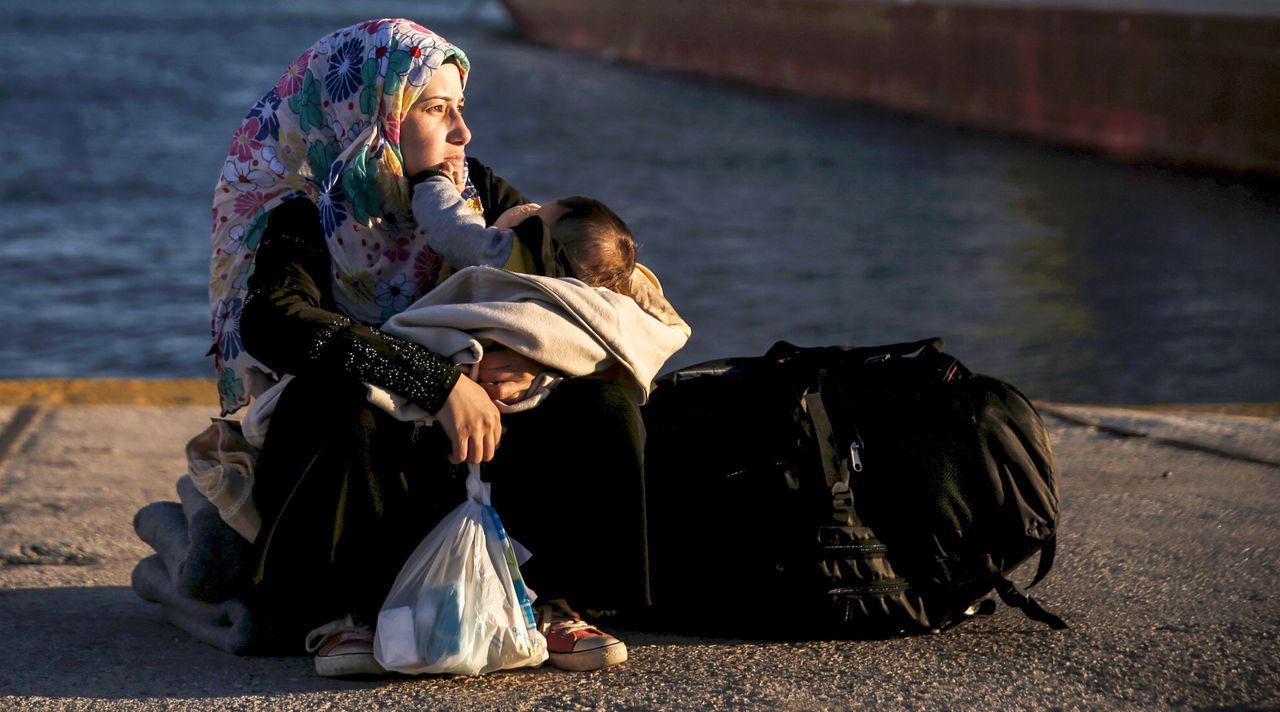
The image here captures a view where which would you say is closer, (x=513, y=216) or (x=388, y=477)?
(x=388, y=477)

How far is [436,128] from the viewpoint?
273 centimetres

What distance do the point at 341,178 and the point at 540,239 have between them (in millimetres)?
432

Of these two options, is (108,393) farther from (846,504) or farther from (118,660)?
(846,504)

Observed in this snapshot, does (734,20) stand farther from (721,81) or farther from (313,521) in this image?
(313,521)

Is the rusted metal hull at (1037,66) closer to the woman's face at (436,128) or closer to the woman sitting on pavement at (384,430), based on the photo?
the woman's face at (436,128)

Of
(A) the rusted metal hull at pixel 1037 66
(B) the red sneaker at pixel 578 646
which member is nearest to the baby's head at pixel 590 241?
(B) the red sneaker at pixel 578 646

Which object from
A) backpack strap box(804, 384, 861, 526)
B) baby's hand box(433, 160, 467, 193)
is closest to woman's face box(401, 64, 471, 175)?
baby's hand box(433, 160, 467, 193)

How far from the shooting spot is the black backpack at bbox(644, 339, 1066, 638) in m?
2.56

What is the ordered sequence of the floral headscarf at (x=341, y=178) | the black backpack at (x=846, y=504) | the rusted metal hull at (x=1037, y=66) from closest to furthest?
1. the black backpack at (x=846, y=504)
2. the floral headscarf at (x=341, y=178)
3. the rusted metal hull at (x=1037, y=66)

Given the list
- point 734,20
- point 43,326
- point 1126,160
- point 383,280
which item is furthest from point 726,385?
point 734,20

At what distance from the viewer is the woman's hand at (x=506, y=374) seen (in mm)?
2453

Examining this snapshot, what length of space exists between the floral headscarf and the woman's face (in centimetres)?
2

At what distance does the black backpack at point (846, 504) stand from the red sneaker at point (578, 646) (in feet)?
0.69

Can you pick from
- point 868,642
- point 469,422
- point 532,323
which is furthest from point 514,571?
point 868,642
